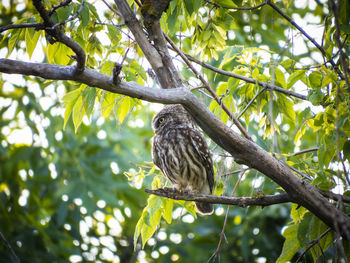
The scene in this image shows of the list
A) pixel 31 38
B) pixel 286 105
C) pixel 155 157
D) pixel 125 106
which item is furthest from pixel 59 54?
pixel 286 105

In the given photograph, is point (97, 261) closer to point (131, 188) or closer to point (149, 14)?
point (131, 188)

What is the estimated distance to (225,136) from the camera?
228 cm

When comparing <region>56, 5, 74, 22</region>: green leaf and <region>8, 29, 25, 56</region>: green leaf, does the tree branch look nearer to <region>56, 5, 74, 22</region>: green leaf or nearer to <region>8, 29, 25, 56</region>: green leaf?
<region>56, 5, 74, 22</region>: green leaf

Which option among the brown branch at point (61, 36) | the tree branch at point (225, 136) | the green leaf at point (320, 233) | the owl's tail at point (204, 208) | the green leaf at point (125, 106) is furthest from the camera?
the owl's tail at point (204, 208)

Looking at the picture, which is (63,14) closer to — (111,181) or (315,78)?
(315,78)

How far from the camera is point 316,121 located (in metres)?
2.21

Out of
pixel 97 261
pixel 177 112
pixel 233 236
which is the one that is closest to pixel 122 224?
pixel 97 261

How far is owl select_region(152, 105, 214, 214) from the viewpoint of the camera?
12.2 feet

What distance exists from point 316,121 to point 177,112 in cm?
204

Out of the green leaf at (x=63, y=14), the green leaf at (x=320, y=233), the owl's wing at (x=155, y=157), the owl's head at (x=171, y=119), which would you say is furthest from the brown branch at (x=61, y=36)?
the owl's head at (x=171, y=119)

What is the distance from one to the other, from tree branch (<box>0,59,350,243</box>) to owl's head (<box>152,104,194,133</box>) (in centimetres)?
165

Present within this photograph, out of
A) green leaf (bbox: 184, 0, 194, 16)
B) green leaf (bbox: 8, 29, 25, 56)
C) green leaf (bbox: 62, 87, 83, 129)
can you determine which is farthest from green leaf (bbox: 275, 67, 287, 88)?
green leaf (bbox: 8, 29, 25, 56)

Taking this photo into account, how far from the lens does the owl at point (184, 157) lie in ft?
Result: 12.2

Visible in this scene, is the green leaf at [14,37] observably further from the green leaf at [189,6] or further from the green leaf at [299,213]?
the green leaf at [299,213]
